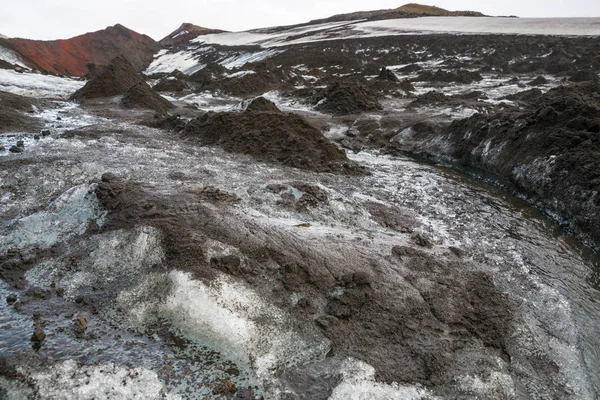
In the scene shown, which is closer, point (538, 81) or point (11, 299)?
point (11, 299)

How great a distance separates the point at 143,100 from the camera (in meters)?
16.1

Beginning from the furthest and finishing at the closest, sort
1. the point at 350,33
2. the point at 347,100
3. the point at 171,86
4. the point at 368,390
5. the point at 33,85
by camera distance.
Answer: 1. the point at 350,33
2. the point at 171,86
3. the point at 33,85
4. the point at 347,100
5. the point at 368,390

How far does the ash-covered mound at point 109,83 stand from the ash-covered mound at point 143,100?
1975 mm

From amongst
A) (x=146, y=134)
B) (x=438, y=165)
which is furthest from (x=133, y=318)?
(x=438, y=165)

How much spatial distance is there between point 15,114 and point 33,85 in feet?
30.1

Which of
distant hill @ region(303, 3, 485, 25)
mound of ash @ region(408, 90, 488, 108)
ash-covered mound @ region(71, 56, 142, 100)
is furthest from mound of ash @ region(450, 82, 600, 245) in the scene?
distant hill @ region(303, 3, 485, 25)

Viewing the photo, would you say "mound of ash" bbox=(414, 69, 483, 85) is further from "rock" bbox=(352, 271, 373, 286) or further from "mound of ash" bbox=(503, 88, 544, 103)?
"rock" bbox=(352, 271, 373, 286)

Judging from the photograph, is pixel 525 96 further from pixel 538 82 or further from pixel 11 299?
pixel 11 299

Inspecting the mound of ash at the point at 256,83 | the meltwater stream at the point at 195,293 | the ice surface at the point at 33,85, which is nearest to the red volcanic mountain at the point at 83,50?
the ice surface at the point at 33,85

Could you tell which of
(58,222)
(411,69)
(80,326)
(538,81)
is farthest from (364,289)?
(411,69)

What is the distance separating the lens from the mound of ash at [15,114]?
11.0m

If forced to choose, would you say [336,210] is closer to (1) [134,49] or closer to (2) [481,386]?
(2) [481,386]

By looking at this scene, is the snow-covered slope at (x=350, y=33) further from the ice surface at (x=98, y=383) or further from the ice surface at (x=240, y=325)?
the ice surface at (x=98, y=383)

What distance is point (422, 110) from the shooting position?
1661 centimetres
